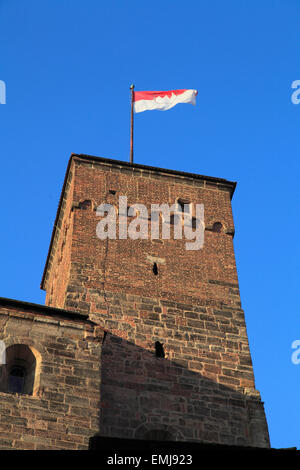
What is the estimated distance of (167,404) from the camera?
27.2 metres

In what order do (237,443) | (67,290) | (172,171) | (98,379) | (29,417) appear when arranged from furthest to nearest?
(172,171), (67,290), (237,443), (98,379), (29,417)

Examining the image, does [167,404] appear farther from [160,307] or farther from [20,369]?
[20,369]

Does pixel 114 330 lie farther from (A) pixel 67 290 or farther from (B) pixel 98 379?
(B) pixel 98 379

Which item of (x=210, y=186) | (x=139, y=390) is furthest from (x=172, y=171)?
(x=139, y=390)

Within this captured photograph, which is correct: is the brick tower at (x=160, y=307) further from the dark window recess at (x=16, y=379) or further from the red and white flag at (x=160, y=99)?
the red and white flag at (x=160, y=99)

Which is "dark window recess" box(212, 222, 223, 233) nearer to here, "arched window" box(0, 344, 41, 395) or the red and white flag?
the red and white flag

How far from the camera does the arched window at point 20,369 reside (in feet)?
79.9

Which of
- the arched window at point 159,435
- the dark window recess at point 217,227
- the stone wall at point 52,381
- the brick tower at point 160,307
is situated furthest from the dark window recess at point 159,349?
the dark window recess at point 217,227

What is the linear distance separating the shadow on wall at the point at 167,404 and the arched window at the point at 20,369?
8.65 feet

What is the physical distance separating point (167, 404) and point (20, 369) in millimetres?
4744

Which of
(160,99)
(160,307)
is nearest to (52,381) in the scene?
(160,307)

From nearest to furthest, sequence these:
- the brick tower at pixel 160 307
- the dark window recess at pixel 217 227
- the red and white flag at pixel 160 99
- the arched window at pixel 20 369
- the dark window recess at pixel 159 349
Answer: the arched window at pixel 20 369 → the brick tower at pixel 160 307 → the dark window recess at pixel 159 349 → the dark window recess at pixel 217 227 → the red and white flag at pixel 160 99
